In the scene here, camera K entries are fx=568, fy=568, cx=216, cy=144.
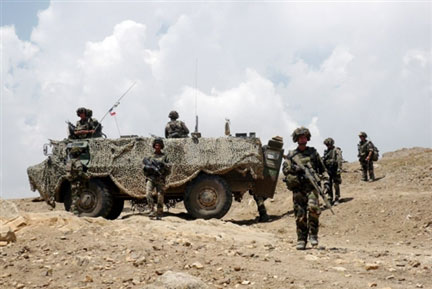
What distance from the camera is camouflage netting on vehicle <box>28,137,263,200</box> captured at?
1278cm

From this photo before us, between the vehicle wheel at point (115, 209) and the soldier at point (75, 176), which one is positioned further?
the vehicle wheel at point (115, 209)

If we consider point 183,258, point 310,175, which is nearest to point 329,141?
point 310,175

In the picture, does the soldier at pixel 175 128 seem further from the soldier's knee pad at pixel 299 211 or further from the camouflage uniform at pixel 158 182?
the soldier's knee pad at pixel 299 211

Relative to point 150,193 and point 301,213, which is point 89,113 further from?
point 301,213

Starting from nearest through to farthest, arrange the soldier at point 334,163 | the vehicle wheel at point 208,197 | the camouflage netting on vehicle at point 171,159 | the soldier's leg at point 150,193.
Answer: the soldier's leg at point 150,193 < the vehicle wheel at point 208,197 < the camouflage netting on vehicle at point 171,159 < the soldier at point 334,163

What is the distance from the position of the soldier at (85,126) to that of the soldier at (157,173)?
2.69 meters

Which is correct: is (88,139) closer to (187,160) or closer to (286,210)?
(187,160)

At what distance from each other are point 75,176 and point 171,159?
7.22 ft

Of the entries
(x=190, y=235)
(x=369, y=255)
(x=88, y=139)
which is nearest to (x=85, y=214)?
(x=88, y=139)

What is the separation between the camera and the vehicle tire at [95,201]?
1263 cm

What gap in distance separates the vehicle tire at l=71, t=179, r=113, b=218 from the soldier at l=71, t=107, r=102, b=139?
1245mm

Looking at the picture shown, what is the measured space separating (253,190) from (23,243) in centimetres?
677

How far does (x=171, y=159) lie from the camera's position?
12.8 meters

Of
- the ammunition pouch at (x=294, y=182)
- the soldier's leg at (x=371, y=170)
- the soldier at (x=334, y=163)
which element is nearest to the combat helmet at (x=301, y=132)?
the ammunition pouch at (x=294, y=182)
